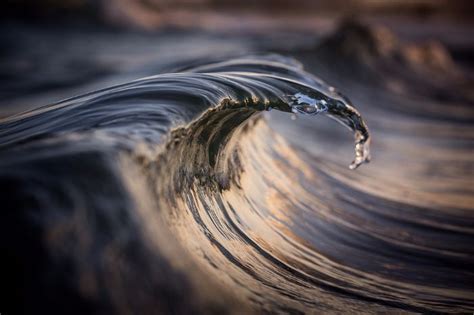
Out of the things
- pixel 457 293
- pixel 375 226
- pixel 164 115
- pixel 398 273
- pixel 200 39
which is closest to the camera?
pixel 164 115

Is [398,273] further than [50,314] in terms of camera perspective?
Yes

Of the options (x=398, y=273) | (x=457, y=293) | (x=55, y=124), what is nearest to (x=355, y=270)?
(x=398, y=273)

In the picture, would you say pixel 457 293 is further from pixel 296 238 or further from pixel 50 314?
pixel 50 314

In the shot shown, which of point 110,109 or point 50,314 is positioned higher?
point 110,109

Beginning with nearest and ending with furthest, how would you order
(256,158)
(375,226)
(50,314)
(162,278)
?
(50,314) → (162,278) → (375,226) → (256,158)

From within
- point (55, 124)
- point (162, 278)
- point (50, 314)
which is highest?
point (55, 124)
